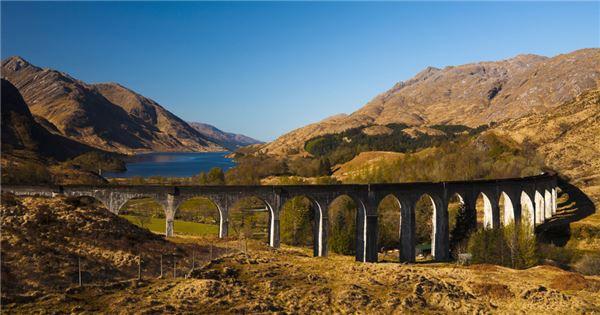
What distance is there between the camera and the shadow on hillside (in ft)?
211

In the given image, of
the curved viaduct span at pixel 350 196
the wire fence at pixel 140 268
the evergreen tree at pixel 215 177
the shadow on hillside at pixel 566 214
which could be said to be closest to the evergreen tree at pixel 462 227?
the curved viaduct span at pixel 350 196

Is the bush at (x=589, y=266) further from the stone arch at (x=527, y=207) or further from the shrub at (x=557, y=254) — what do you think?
the stone arch at (x=527, y=207)

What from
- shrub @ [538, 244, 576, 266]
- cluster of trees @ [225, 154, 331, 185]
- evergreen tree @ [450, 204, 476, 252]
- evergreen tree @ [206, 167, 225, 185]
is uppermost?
cluster of trees @ [225, 154, 331, 185]

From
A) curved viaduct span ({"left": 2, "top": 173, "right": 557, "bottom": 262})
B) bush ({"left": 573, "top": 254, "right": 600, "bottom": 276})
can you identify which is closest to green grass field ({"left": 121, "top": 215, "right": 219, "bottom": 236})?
curved viaduct span ({"left": 2, "top": 173, "right": 557, "bottom": 262})

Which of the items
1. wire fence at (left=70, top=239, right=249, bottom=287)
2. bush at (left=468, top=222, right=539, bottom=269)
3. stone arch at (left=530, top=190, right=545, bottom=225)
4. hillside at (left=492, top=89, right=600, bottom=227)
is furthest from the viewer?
hillside at (left=492, top=89, right=600, bottom=227)

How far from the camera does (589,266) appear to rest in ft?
152

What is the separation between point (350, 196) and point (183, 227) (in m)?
34.8

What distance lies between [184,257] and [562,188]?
90209 millimetres

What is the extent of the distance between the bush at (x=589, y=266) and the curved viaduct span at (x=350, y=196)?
14964 millimetres

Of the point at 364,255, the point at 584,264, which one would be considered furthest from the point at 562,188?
the point at 364,255

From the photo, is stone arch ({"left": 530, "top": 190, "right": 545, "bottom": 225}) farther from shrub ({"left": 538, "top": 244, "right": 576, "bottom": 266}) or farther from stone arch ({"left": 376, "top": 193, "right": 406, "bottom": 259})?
stone arch ({"left": 376, "top": 193, "right": 406, "bottom": 259})

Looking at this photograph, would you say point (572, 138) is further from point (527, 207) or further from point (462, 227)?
point (462, 227)

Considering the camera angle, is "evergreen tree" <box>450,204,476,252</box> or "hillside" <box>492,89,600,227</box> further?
"hillside" <box>492,89,600,227</box>

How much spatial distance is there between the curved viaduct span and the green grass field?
885 inches
